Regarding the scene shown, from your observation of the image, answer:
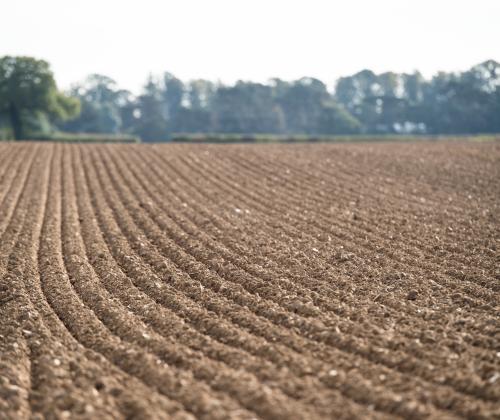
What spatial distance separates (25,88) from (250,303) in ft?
176

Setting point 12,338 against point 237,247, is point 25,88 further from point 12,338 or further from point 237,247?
point 12,338

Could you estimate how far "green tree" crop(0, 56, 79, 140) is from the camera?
56.6m

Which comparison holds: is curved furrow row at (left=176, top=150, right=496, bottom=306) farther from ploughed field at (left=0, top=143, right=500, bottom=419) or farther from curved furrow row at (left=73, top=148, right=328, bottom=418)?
curved furrow row at (left=73, top=148, right=328, bottom=418)

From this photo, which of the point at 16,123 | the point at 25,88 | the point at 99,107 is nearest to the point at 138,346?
the point at 25,88

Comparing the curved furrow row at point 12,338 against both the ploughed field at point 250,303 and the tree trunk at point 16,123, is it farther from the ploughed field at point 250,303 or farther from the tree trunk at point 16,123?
the tree trunk at point 16,123

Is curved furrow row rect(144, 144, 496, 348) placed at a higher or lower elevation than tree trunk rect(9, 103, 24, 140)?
lower

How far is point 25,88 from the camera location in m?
56.7

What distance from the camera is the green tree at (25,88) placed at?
5659 centimetres

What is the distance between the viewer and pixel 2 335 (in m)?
8.39

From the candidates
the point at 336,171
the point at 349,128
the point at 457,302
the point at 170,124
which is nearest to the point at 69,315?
the point at 457,302

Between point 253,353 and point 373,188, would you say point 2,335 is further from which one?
point 373,188

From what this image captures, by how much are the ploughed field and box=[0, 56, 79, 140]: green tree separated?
3984cm

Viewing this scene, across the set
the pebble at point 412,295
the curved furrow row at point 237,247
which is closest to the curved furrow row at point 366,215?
the pebble at point 412,295

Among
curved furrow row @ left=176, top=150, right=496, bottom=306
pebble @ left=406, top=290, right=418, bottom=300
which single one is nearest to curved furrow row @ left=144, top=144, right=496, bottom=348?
pebble @ left=406, top=290, right=418, bottom=300
